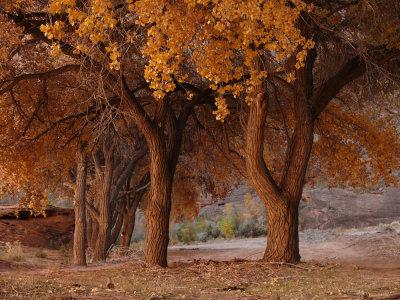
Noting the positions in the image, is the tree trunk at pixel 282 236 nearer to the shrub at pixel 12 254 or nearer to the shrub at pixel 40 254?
the shrub at pixel 12 254

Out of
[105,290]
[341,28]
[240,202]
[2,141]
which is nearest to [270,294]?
[105,290]

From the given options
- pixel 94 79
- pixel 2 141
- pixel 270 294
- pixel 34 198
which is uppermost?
pixel 94 79

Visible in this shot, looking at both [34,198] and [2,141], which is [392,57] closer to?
[2,141]

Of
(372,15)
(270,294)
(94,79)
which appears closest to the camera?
(270,294)

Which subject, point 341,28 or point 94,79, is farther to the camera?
point 94,79

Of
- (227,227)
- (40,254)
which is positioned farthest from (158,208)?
(227,227)

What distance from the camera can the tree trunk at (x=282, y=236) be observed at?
558 inches

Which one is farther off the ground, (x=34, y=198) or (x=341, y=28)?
(x=341, y=28)

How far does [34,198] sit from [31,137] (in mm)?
2766

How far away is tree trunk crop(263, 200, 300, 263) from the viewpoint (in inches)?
558

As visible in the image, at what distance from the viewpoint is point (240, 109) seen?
1558 centimetres

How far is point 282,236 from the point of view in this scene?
1422 centimetres

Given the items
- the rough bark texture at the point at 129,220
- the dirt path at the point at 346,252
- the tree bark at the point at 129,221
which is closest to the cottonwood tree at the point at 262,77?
the dirt path at the point at 346,252

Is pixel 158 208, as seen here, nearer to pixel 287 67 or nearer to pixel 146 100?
pixel 146 100
